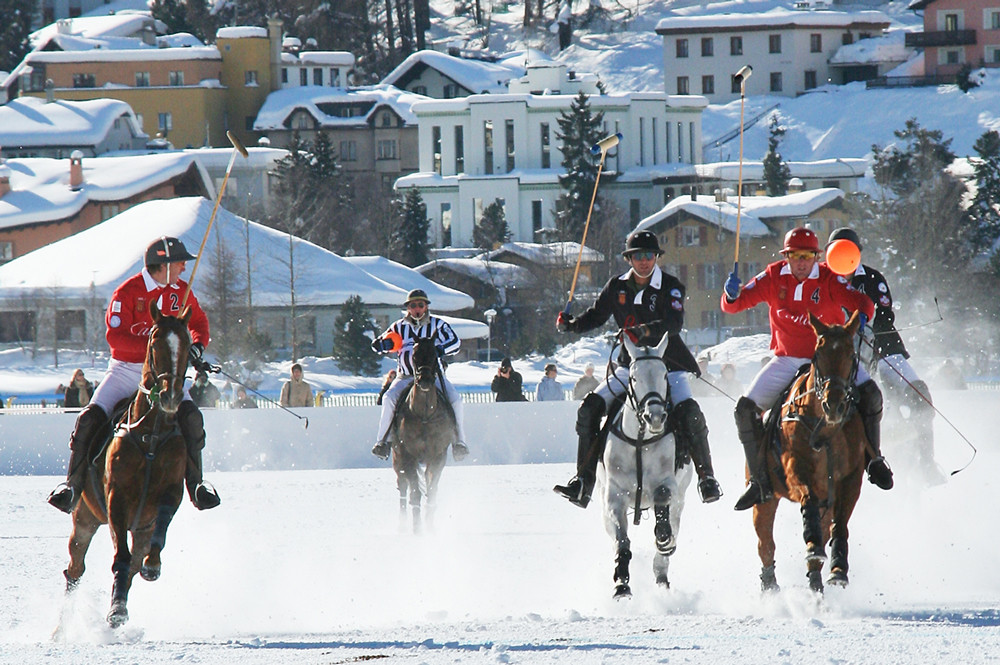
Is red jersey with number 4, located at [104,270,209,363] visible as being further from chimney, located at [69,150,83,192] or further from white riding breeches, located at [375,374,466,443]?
chimney, located at [69,150,83,192]

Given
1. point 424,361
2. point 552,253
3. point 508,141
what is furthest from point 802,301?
point 508,141

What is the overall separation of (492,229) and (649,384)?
193 feet

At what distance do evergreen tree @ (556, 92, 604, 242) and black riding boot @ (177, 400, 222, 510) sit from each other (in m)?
56.8

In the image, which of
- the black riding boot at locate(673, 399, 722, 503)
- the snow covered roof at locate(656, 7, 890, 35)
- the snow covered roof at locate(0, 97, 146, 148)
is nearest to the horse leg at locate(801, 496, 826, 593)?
the black riding boot at locate(673, 399, 722, 503)

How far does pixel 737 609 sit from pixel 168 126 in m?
82.4

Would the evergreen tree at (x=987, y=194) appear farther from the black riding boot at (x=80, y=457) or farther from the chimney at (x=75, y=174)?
the black riding boot at (x=80, y=457)

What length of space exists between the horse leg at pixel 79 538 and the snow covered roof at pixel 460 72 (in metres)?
77.8

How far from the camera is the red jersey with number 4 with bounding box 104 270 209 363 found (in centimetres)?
961

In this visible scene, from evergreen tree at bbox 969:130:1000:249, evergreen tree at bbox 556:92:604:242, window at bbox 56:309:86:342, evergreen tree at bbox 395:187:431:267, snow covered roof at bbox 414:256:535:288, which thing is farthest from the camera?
evergreen tree at bbox 395:187:431:267

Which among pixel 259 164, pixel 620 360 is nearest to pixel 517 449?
pixel 620 360

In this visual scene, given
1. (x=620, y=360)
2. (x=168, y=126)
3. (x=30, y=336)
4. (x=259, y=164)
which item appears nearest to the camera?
(x=620, y=360)

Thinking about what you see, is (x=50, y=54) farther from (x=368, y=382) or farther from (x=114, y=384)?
(x=114, y=384)

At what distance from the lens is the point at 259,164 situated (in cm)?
7238

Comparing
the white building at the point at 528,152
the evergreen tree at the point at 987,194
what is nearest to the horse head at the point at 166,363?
the evergreen tree at the point at 987,194
